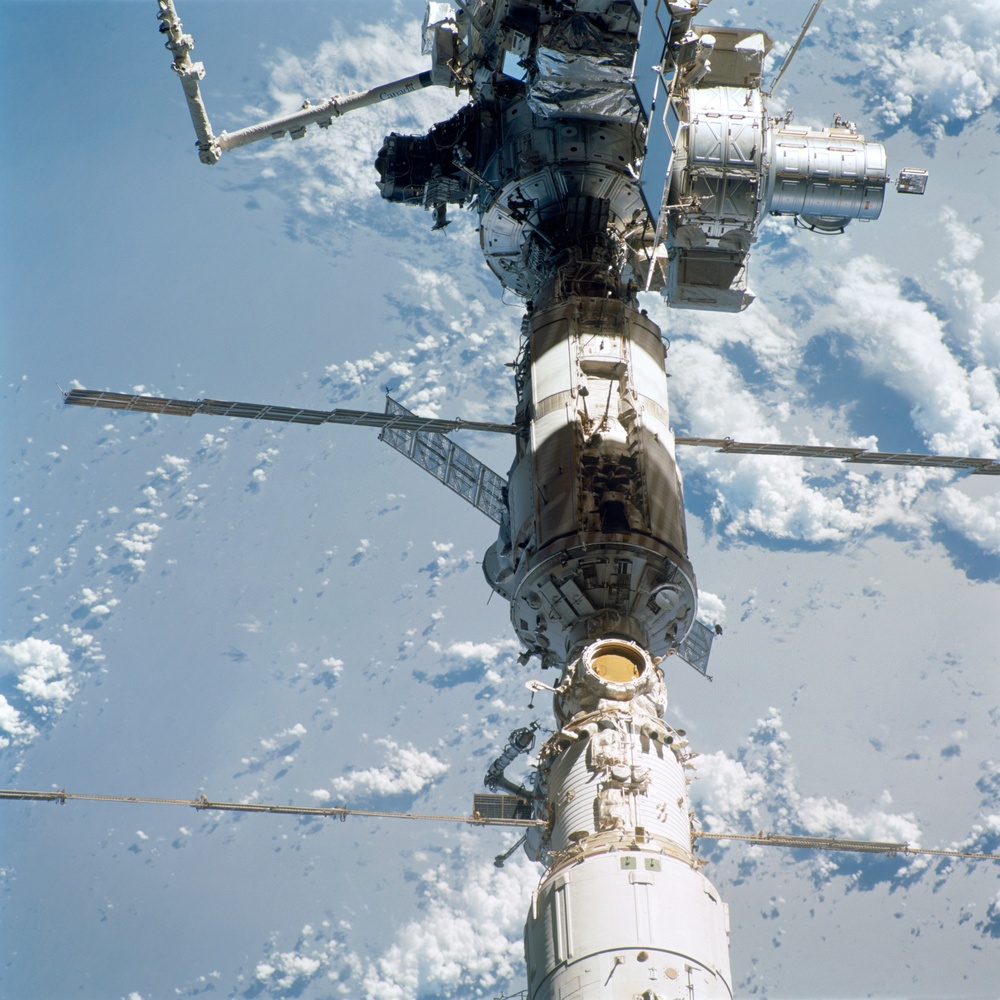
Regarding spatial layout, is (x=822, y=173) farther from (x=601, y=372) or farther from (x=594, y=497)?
(x=594, y=497)

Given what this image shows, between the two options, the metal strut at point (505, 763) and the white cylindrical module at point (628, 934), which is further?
the metal strut at point (505, 763)

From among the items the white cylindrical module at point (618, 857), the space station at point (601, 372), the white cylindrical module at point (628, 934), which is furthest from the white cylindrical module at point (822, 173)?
the white cylindrical module at point (628, 934)

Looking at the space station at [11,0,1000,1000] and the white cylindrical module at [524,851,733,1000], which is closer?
the white cylindrical module at [524,851,733,1000]

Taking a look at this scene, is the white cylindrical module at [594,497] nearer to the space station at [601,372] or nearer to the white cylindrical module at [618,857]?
the space station at [601,372]

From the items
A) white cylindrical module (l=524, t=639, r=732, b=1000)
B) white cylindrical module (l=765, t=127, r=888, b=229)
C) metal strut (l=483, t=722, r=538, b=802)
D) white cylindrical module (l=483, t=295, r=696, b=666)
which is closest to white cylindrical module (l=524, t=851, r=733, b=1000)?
white cylindrical module (l=524, t=639, r=732, b=1000)

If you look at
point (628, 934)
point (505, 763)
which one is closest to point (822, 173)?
point (505, 763)

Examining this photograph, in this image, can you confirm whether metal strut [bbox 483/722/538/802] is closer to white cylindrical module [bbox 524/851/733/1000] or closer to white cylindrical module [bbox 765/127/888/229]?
white cylindrical module [bbox 524/851/733/1000]

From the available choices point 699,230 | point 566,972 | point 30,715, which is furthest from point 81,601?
point 566,972

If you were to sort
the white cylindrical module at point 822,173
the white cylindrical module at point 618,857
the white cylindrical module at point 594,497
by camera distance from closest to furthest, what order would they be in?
the white cylindrical module at point 618,857, the white cylindrical module at point 594,497, the white cylindrical module at point 822,173

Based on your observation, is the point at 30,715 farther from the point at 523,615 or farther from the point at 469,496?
the point at 523,615
